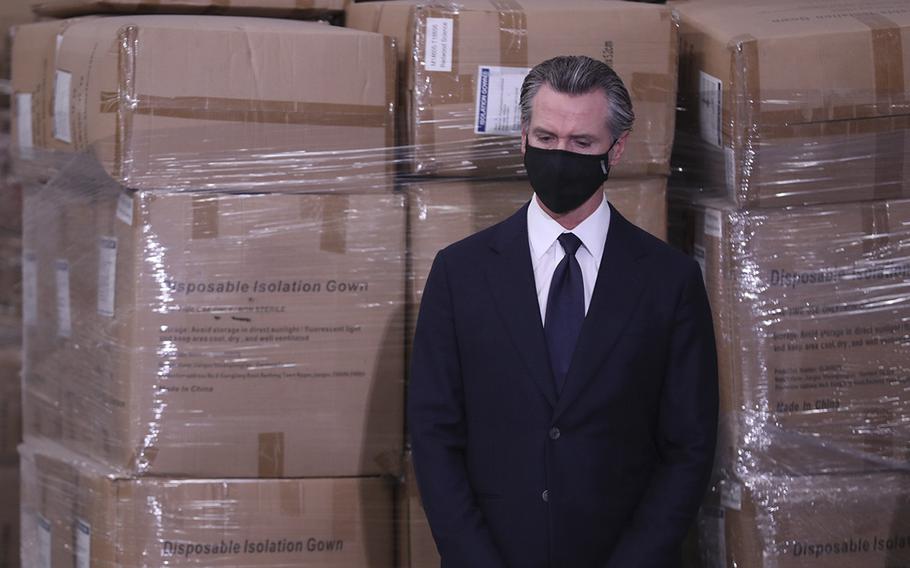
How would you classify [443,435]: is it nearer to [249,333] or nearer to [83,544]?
[249,333]

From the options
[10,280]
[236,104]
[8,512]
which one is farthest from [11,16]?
[8,512]

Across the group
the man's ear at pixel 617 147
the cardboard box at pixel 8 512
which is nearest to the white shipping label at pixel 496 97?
the man's ear at pixel 617 147

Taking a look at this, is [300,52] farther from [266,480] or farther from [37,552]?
[37,552]

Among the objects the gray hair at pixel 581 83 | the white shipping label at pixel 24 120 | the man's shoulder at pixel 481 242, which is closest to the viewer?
the gray hair at pixel 581 83

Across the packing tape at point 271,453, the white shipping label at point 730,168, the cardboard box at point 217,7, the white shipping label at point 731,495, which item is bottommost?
the white shipping label at point 731,495

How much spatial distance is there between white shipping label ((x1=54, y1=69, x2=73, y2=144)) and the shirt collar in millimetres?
1022

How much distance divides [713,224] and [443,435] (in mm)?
734

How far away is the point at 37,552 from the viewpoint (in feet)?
8.73

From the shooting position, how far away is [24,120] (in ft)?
8.59

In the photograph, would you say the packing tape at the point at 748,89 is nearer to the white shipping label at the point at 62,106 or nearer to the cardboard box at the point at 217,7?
the cardboard box at the point at 217,7

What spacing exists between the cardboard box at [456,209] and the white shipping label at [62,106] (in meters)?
0.72

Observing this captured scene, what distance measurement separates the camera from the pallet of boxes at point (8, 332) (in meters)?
3.04

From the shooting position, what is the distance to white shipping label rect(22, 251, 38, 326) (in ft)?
8.84

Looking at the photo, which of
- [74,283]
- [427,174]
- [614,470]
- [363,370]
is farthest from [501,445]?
[74,283]
